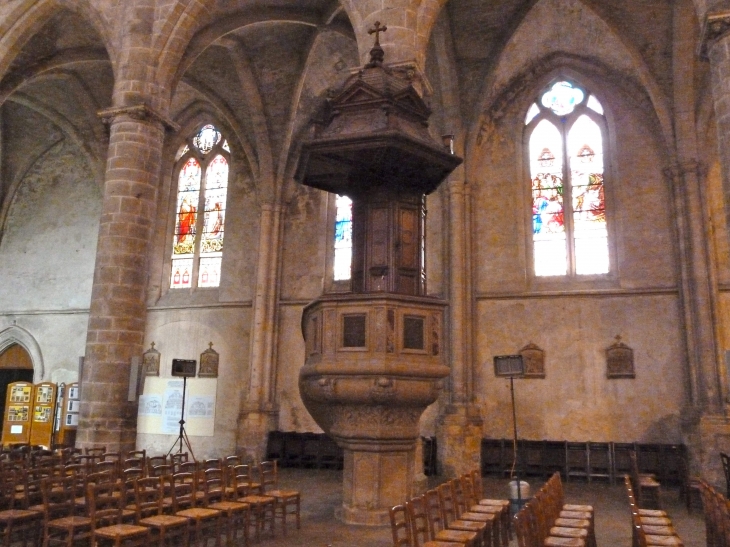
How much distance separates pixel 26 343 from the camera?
18.8 metres

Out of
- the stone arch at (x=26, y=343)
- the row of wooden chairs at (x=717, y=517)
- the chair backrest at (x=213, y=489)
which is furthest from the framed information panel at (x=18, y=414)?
the row of wooden chairs at (x=717, y=517)

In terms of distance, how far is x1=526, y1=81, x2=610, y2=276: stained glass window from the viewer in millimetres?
14758

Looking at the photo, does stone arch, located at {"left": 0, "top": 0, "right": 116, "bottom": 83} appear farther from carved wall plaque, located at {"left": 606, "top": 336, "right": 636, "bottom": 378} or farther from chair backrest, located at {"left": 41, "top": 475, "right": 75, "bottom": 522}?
carved wall plaque, located at {"left": 606, "top": 336, "right": 636, "bottom": 378}

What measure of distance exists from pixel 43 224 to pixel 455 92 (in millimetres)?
12835

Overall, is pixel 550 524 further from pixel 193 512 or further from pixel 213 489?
pixel 213 489

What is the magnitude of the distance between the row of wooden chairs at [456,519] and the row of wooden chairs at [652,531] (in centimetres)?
109

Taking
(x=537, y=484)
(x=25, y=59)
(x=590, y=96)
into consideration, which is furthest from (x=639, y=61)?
(x=25, y=59)

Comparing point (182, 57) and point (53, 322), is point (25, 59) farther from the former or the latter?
point (53, 322)

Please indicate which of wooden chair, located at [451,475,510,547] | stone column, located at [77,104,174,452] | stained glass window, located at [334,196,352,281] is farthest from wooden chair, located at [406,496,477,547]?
stained glass window, located at [334,196,352,281]

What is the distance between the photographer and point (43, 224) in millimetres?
19641

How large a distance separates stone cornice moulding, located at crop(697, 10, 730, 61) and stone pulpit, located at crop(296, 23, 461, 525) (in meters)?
3.36

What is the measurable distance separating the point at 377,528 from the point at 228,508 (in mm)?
1640

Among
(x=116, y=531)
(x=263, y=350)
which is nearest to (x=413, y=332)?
(x=116, y=531)

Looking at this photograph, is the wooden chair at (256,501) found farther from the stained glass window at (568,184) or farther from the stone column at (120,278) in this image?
the stained glass window at (568,184)
